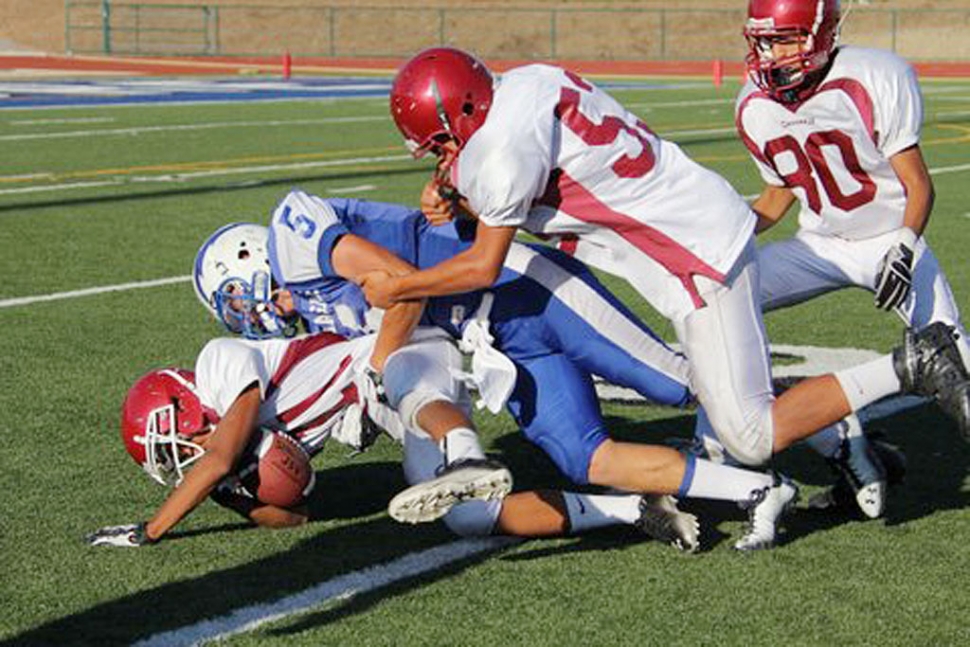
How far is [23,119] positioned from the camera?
18.9 meters

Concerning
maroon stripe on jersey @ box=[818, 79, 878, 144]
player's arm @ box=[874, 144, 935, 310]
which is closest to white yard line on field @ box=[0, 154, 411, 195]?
maroon stripe on jersey @ box=[818, 79, 878, 144]

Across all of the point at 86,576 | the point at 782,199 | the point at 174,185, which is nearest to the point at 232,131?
the point at 174,185

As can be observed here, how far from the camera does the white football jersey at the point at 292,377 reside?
16.2ft

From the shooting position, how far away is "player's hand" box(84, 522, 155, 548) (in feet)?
15.7

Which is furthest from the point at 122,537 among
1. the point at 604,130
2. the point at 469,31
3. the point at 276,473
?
the point at 469,31

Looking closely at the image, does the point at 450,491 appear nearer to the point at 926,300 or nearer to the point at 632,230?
the point at 632,230

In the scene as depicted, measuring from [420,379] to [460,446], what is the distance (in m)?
0.35

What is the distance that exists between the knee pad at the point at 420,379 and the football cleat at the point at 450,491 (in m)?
0.41

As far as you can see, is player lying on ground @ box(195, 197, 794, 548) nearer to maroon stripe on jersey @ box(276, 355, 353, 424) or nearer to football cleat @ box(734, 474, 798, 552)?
football cleat @ box(734, 474, 798, 552)

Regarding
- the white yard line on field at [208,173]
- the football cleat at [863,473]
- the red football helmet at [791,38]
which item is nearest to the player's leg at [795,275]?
the red football helmet at [791,38]

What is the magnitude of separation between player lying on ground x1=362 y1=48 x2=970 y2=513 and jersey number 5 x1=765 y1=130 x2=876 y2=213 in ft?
2.69

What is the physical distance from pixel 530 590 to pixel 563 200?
1036 mm

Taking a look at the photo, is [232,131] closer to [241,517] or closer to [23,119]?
[23,119]

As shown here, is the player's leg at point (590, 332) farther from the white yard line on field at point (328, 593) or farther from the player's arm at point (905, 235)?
the player's arm at point (905, 235)
